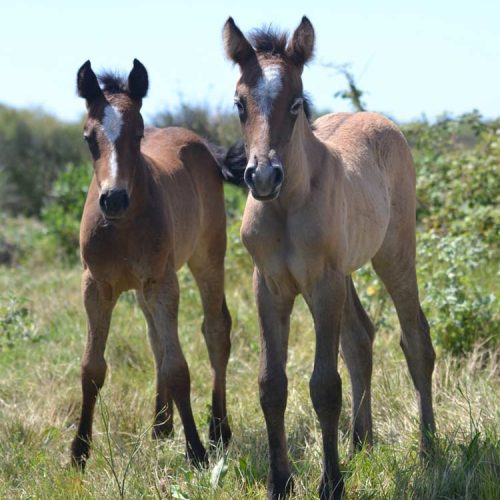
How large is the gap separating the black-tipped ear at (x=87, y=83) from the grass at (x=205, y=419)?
5.85ft

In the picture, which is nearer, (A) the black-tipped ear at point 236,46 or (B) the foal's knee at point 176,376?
(A) the black-tipped ear at point 236,46

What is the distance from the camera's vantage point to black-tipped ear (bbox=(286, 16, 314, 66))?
441 cm

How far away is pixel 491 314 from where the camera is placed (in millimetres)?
6484

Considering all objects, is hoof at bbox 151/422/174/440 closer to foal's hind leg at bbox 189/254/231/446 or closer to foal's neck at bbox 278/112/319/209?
foal's hind leg at bbox 189/254/231/446

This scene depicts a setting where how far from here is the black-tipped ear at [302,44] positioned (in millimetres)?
4410

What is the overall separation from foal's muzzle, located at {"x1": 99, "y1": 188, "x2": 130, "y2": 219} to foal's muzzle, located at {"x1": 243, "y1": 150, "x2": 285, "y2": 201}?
1.07 meters

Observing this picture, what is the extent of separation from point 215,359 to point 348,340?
118 centimetres

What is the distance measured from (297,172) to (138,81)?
1.43 metres

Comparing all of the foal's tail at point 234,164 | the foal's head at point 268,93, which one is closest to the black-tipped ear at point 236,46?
the foal's head at point 268,93

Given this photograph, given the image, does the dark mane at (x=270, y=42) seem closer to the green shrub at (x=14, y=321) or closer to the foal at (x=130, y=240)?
the foal at (x=130, y=240)

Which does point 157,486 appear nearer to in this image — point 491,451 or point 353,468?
point 353,468

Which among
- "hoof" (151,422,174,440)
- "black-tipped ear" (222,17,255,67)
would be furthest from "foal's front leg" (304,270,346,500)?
"hoof" (151,422,174,440)

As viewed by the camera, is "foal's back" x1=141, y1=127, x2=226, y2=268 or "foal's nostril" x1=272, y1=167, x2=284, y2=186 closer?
"foal's nostril" x1=272, y1=167, x2=284, y2=186

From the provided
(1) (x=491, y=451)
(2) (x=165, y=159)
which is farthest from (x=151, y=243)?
(1) (x=491, y=451)
